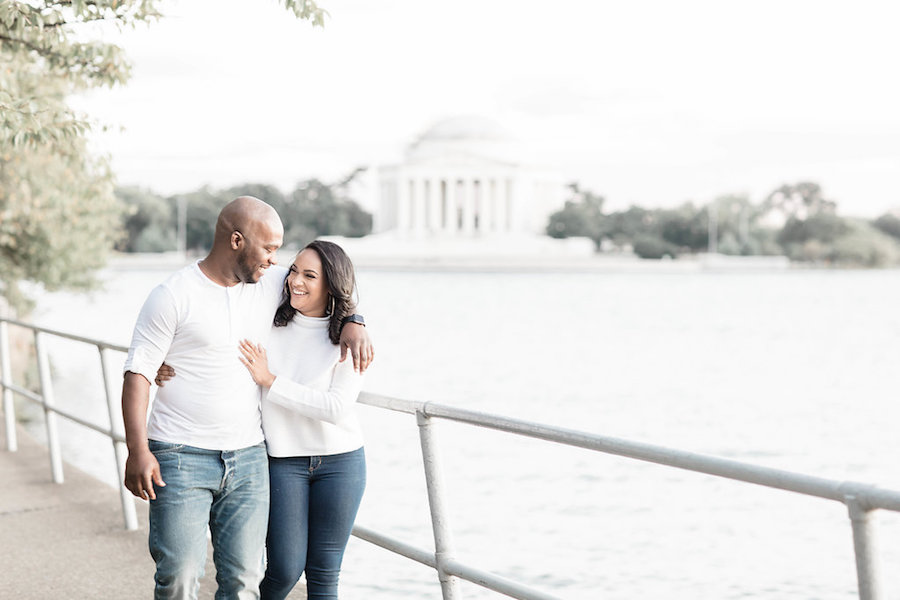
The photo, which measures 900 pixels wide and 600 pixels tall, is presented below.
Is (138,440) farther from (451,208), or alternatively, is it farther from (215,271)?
(451,208)

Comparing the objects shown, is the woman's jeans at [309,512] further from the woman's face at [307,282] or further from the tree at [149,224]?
the tree at [149,224]

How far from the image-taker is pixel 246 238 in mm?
3445

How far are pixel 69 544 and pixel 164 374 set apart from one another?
9.72 feet

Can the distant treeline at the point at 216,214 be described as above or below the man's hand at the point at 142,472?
below

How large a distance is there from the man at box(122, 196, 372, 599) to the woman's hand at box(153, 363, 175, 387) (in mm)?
20

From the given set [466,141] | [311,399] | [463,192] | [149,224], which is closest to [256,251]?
[311,399]

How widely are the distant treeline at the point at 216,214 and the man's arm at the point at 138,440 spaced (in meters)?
116

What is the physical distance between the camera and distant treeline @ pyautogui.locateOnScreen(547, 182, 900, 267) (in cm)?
12717

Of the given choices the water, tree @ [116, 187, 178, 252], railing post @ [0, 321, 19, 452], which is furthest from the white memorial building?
railing post @ [0, 321, 19, 452]

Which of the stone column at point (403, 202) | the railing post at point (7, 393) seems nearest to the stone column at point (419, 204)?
the stone column at point (403, 202)

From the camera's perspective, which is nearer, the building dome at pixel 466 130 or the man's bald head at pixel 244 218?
the man's bald head at pixel 244 218

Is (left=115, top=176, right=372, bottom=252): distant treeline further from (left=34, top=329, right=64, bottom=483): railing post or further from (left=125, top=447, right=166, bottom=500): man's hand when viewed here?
(left=125, top=447, right=166, bottom=500): man's hand

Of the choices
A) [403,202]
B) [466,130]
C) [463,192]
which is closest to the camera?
[403,202]

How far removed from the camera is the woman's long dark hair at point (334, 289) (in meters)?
3.57
